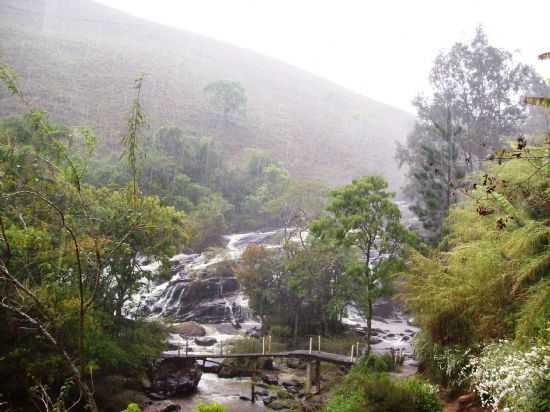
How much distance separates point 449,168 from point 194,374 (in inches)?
535

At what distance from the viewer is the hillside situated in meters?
56.2

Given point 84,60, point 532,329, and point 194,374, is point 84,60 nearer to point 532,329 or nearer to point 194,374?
point 194,374

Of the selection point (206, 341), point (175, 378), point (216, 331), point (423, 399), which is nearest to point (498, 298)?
point (423, 399)

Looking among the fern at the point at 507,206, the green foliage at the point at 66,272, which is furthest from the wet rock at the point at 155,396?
the fern at the point at 507,206

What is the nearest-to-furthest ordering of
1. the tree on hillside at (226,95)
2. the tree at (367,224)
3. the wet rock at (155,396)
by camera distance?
the wet rock at (155,396), the tree at (367,224), the tree on hillside at (226,95)

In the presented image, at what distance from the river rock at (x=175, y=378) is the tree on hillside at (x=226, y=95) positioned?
43.9 m

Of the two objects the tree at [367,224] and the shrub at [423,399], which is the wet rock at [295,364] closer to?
the tree at [367,224]

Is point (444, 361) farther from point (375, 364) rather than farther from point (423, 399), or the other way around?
point (375, 364)

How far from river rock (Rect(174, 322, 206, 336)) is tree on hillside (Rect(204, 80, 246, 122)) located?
39.5 metres

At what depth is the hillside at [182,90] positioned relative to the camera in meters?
56.2

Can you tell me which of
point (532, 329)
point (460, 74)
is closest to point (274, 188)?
point (460, 74)

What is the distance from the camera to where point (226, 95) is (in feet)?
183

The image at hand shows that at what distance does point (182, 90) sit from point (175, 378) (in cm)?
5880

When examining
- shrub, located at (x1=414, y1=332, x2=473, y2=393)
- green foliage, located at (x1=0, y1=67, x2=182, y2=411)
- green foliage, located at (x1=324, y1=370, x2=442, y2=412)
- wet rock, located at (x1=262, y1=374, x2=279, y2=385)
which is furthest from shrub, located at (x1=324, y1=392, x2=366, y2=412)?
green foliage, located at (x1=0, y1=67, x2=182, y2=411)
